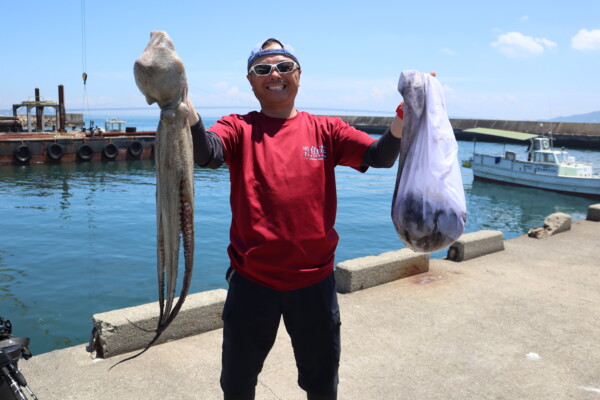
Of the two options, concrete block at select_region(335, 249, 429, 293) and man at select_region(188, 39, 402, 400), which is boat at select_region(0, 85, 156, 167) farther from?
man at select_region(188, 39, 402, 400)

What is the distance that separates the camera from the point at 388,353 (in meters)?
4.26

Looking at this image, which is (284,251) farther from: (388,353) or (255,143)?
(388,353)

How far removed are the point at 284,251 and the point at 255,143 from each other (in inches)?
21.5

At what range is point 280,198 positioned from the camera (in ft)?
7.77

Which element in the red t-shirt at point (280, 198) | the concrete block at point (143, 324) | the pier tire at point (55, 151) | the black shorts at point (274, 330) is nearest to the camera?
the red t-shirt at point (280, 198)

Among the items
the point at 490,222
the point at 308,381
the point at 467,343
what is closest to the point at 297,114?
the point at 308,381

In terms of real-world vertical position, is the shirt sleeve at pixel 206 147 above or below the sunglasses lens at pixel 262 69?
below

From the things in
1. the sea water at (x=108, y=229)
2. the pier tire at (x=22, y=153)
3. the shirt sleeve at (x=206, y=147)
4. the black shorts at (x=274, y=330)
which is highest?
the shirt sleeve at (x=206, y=147)

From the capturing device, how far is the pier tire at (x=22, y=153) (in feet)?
Answer: 94.4

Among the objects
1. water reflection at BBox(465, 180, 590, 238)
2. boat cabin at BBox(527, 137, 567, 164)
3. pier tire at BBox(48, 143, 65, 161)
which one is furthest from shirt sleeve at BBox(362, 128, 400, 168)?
pier tire at BBox(48, 143, 65, 161)

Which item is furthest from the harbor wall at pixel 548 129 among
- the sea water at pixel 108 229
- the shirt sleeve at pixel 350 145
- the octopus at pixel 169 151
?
the octopus at pixel 169 151

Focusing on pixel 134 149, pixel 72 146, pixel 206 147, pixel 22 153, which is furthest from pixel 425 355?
pixel 134 149

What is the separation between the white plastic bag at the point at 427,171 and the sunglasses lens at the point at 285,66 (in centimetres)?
54

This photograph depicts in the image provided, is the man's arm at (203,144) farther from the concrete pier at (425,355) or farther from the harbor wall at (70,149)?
the harbor wall at (70,149)
